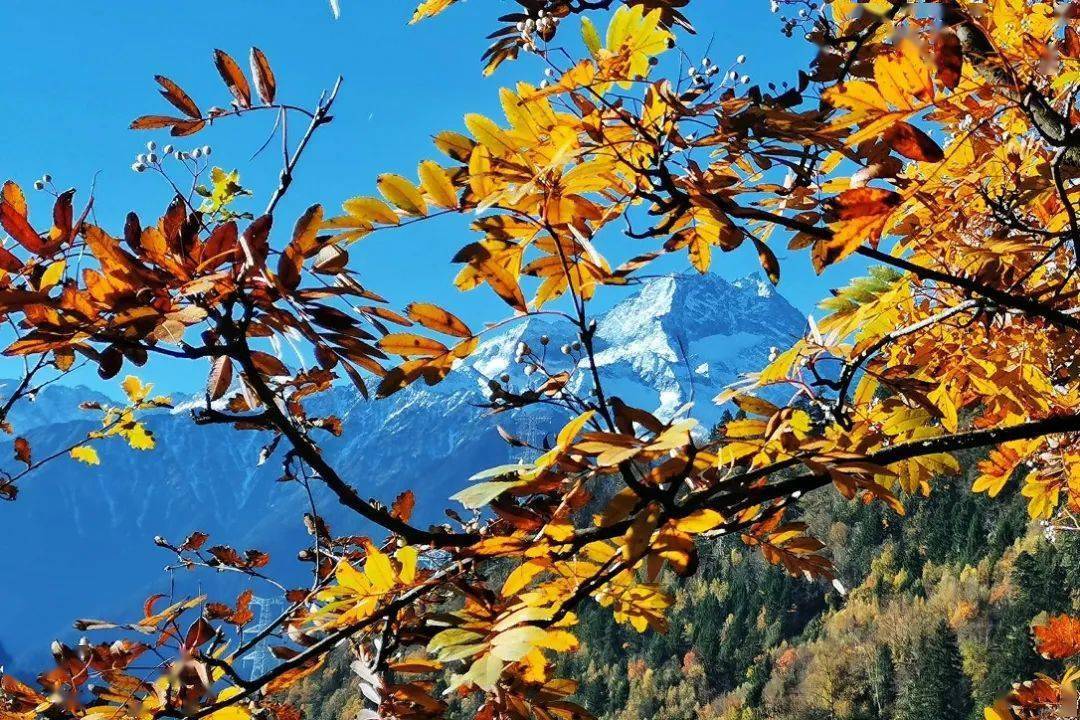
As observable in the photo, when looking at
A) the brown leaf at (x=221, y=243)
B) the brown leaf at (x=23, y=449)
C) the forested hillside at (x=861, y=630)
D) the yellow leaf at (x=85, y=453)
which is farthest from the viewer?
the forested hillside at (x=861, y=630)

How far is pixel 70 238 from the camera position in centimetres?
91

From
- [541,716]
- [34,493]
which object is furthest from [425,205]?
[34,493]

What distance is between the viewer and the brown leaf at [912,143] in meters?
0.81

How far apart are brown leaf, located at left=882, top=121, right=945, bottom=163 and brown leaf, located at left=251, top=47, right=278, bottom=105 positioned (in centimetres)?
70

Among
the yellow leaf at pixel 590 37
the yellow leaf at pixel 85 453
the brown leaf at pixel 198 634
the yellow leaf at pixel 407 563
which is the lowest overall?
the yellow leaf at pixel 407 563

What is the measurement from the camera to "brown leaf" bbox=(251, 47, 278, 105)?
99 centimetres

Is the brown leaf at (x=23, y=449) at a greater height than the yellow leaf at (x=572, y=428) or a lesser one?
greater

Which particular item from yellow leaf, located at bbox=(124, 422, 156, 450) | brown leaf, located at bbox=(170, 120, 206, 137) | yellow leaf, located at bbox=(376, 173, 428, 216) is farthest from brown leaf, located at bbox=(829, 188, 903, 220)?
yellow leaf, located at bbox=(124, 422, 156, 450)

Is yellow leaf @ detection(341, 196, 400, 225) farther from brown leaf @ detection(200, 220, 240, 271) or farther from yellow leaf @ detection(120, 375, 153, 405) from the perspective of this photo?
yellow leaf @ detection(120, 375, 153, 405)

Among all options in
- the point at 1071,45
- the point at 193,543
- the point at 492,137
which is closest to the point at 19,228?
the point at 492,137

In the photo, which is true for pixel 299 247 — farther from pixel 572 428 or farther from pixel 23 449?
pixel 23 449

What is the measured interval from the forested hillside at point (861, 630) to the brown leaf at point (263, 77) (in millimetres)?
25868

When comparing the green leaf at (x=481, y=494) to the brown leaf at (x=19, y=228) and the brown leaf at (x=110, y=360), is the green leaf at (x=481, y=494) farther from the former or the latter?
the brown leaf at (x=19, y=228)

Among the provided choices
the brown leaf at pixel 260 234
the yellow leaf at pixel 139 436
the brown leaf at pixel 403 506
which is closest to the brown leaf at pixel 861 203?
the brown leaf at pixel 260 234
